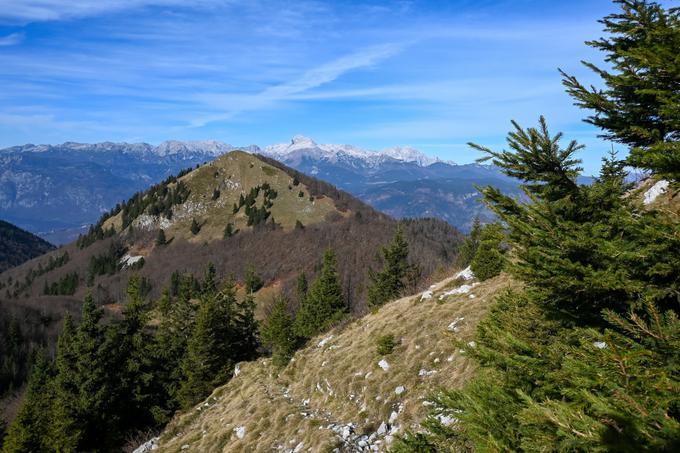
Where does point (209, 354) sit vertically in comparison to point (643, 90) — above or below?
below

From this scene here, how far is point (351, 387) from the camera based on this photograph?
25.2 m

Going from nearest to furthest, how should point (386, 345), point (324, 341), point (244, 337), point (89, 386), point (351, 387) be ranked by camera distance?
point (351, 387) → point (386, 345) → point (324, 341) → point (89, 386) → point (244, 337)

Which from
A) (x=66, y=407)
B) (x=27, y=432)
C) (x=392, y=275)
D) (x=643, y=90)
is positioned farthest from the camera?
(x=392, y=275)

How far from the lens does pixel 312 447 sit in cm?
2031

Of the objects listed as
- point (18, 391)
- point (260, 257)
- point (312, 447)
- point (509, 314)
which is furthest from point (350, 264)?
point (509, 314)

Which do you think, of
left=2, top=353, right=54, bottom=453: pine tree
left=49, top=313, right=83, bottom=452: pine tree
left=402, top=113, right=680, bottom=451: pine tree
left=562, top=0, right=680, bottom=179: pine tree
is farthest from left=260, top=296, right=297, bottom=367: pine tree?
left=562, top=0, right=680, bottom=179: pine tree

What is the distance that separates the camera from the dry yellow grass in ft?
68.0

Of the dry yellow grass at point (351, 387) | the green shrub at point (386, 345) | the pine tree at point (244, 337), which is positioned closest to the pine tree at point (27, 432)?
the dry yellow grass at point (351, 387)

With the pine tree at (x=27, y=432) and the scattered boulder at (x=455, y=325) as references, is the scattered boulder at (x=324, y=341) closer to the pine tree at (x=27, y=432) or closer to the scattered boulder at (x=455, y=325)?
the scattered boulder at (x=455, y=325)

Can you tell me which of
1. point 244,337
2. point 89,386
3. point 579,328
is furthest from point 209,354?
point 579,328

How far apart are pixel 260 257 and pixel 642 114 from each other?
17953cm

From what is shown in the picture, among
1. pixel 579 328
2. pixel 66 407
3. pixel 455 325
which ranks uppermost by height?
pixel 579 328

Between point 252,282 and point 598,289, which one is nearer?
point 598,289

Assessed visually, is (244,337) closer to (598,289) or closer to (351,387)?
(351,387)
